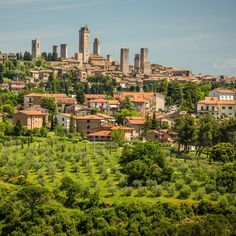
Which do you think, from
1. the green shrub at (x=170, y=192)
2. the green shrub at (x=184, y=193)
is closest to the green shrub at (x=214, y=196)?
the green shrub at (x=184, y=193)

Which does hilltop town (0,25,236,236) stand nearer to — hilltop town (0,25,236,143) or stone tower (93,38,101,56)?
hilltop town (0,25,236,143)

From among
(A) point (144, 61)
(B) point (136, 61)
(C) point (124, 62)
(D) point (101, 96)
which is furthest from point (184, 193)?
(B) point (136, 61)

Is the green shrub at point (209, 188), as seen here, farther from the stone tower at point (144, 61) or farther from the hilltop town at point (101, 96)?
the stone tower at point (144, 61)

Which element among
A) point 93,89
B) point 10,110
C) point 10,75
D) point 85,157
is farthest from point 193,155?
point 10,75

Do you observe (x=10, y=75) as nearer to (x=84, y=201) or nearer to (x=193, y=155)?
(x=193, y=155)

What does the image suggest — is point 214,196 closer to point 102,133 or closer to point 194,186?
point 194,186
